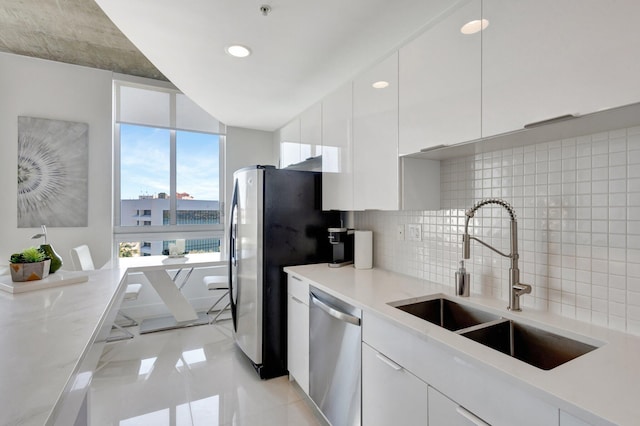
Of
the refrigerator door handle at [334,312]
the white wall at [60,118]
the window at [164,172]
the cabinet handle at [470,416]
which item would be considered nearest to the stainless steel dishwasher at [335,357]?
the refrigerator door handle at [334,312]

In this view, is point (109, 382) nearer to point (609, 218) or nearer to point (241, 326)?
point (241, 326)

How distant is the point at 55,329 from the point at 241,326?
1.76 meters

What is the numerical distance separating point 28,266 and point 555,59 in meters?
2.42

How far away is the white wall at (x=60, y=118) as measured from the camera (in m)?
Answer: 3.06

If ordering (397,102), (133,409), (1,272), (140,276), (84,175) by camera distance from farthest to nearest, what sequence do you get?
(140,276), (84,175), (1,272), (133,409), (397,102)

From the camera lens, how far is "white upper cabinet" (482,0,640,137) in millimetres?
893

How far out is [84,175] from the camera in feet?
11.0

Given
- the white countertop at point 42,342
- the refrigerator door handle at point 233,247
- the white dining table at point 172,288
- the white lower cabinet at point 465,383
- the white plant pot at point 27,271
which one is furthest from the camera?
the white dining table at point 172,288

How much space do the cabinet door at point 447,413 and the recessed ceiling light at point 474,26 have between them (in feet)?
4.70

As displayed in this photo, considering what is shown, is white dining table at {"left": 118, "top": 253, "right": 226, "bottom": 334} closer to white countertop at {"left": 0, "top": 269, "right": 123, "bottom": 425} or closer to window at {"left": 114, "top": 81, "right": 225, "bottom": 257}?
window at {"left": 114, "top": 81, "right": 225, "bottom": 257}

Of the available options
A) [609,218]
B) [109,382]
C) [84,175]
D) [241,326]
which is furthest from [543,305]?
[84,175]

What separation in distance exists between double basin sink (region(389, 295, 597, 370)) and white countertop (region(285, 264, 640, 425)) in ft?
0.11

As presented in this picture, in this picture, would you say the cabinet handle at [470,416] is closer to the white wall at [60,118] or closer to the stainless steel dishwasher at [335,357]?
the stainless steel dishwasher at [335,357]

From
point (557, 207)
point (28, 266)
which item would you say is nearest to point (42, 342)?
point (28, 266)
